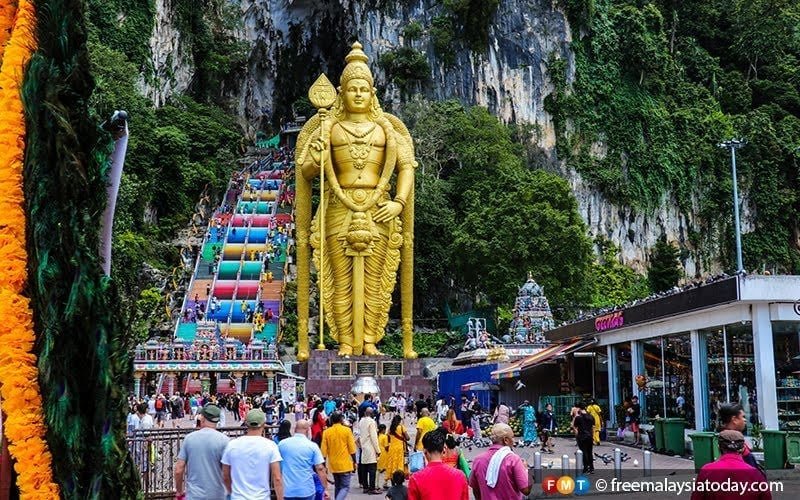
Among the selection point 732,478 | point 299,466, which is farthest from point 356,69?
point 732,478

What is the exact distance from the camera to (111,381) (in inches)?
163

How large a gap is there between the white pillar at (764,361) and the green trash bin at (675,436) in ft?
4.39

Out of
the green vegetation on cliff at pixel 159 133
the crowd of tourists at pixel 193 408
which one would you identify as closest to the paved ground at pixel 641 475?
the crowd of tourists at pixel 193 408

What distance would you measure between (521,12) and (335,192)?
21705mm

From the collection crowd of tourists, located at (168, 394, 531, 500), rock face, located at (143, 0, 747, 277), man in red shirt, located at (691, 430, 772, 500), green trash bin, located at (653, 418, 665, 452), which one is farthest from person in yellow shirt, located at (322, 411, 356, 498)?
rock face, located at (143, 0, 747, 277)

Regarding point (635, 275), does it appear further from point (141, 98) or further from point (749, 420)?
point (749, 420)

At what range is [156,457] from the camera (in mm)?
8367

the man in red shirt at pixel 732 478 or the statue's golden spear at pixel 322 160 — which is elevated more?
the statue's golden spear at pixel 322 160

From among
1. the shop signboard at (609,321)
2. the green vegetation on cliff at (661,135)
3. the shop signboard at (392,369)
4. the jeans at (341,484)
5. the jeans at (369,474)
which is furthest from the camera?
the green vegetation on cliff at (661,135)

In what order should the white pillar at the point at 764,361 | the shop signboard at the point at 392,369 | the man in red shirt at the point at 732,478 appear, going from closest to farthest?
the man in red shirt at the point at 732,478
the white pillar at the point at 764,361
the shop signboard at the point at 392,369

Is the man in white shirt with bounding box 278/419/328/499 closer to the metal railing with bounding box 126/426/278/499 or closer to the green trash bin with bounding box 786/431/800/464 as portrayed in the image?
the metal railing with bounding box 126/426/278/499

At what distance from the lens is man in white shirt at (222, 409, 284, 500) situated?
5117mm

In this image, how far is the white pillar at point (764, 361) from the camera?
37.9 feet

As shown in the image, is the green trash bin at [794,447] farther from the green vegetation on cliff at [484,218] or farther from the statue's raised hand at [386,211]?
the green vegetation on cliff at [484,218]
